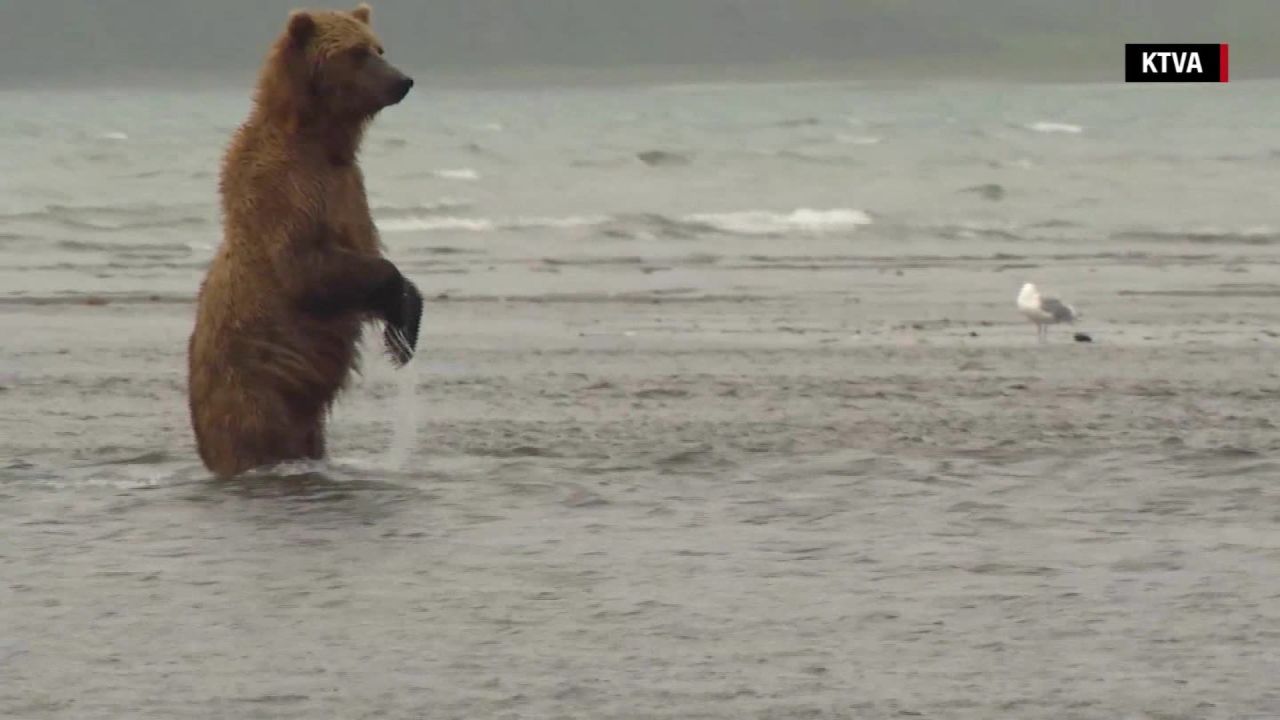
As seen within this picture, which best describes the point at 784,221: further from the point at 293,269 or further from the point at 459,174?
the point at 293,269

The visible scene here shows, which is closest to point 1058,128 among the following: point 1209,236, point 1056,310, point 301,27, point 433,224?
point 433,224

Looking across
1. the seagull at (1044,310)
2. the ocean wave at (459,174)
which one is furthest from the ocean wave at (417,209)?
the seagull at (1044,310)

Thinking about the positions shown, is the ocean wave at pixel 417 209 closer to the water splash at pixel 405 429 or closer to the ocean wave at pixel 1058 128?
the water splash at pixel 405 429

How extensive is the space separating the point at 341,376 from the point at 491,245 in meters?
14.6

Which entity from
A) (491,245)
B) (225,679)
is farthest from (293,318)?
(491,245)

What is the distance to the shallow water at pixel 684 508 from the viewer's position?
16.9 feet

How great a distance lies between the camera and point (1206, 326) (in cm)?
A: 1331

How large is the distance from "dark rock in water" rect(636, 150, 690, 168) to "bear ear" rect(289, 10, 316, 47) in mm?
34061

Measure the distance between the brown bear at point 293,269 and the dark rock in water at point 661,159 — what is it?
34.1 metres

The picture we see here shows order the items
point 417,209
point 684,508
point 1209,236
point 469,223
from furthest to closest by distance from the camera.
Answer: point 417,209, point 469,223, point 1209,236, point 684,508

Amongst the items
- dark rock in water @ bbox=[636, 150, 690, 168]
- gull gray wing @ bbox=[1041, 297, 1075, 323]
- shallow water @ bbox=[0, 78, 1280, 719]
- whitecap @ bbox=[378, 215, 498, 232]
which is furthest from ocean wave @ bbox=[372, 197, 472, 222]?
gull gray wing @ bbox=[1041, 297, 1075, 323]

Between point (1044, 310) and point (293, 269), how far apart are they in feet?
20.2

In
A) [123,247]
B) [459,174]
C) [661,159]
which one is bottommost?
[661,159]

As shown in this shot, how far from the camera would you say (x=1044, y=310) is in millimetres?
13008
